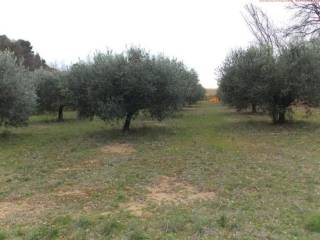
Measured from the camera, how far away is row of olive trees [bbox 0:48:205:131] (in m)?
16.8

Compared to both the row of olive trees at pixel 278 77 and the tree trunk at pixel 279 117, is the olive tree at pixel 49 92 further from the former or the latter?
the tree trunk at pixel 279 117

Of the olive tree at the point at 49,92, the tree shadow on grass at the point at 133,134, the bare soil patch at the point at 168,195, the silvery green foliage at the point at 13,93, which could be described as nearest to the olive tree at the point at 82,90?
the tree shadow on grass at the point at 133,134

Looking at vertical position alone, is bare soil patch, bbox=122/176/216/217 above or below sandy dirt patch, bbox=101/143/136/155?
below

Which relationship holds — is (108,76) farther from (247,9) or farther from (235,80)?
(247,9)

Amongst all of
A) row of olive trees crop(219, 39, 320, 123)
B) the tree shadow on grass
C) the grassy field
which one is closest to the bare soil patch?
the grassy field

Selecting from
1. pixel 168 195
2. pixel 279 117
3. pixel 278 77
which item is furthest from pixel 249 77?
pixel 168 195

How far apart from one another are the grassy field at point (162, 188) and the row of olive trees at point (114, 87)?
74.0 inches

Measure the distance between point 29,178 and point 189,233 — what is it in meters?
5.28

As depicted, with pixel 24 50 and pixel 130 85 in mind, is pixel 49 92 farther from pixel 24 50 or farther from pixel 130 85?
pixel 24 50

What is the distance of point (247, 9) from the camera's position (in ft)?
160

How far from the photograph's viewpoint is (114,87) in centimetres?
1706

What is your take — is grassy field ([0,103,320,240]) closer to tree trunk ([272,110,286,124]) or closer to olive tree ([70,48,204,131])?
olive tree ([70,48,204,131])

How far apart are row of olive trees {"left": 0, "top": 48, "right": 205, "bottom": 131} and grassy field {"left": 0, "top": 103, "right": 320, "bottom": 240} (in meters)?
1.88

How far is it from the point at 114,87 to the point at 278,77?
8.05m
